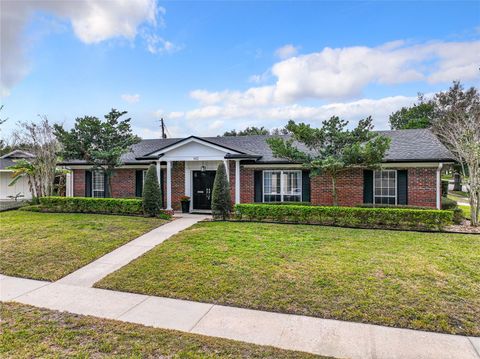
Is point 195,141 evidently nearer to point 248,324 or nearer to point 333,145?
point 333,145

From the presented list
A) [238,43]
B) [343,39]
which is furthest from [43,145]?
[343,39]

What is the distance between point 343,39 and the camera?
14.2m

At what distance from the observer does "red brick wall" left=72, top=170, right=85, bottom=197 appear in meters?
17.7

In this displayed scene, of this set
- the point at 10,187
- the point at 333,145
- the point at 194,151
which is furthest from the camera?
the point at 10,187

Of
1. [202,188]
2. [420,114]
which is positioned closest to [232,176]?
[202,188]

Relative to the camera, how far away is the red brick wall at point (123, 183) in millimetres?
16828

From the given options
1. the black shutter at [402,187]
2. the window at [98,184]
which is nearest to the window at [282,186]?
the black shutter at [402,187]

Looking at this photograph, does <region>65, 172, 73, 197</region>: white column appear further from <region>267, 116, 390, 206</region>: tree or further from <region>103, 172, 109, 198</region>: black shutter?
<region>267, 116, 390, 206</region>: tree

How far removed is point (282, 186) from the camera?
14773mm

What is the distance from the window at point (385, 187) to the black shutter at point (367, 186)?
0.18 meters

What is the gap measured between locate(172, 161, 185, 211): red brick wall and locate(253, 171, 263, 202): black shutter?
13.0 feet

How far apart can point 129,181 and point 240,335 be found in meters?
14.2

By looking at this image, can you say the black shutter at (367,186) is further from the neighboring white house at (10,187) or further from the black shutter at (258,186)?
the neighboring white house at (10,187)

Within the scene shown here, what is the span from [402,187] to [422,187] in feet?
2.54
